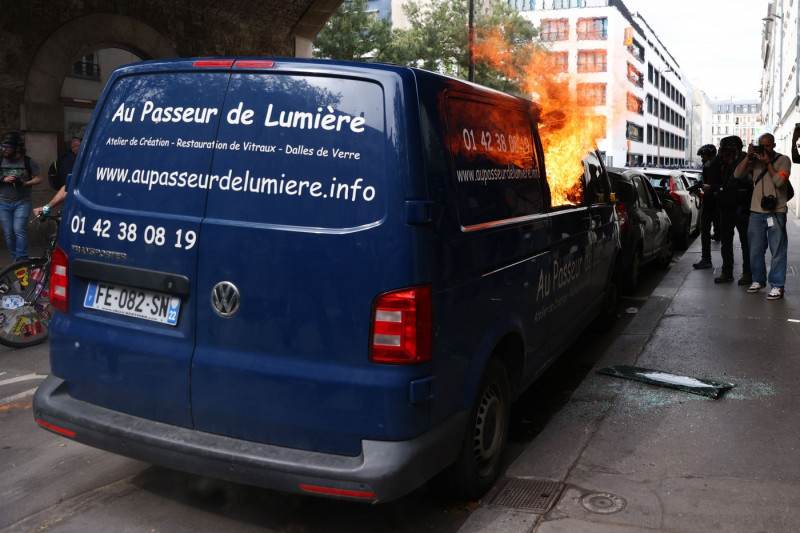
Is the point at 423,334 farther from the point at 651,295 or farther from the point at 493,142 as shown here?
the point at 651,295

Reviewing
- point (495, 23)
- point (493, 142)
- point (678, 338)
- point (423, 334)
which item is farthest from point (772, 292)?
point (495, 23)

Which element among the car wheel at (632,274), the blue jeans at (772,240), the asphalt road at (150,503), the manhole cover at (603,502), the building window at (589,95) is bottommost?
the manhole cover at (603,502)

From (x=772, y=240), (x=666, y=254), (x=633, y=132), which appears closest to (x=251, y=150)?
(x=772, y=240)

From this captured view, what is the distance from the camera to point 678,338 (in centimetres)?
695

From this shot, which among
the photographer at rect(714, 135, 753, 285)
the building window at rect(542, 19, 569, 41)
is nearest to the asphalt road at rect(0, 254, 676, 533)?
the photographer at rect(714, 135, 753, 285)

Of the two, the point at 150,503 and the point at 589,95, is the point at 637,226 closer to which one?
the point at 589,95

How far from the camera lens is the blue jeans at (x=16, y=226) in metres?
7.61

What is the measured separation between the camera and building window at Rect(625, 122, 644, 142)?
7854 centimetres

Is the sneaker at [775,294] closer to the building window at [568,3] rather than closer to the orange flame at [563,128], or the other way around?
the orange flame at [563,128]

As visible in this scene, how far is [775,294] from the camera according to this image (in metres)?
8.67

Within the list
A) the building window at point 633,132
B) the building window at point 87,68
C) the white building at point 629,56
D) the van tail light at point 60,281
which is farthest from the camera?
the building window at point 633,132

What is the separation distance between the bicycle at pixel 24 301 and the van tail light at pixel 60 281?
318 centimetres

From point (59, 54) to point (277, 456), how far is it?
41.7ft

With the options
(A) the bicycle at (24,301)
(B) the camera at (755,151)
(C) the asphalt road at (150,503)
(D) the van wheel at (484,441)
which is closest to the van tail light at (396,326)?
(D) the van wheel at (484,441)
